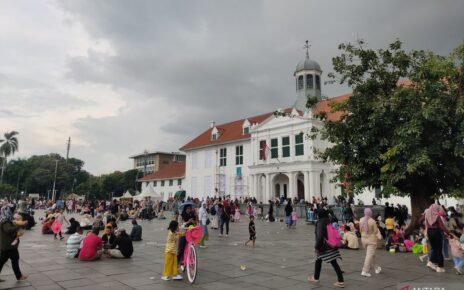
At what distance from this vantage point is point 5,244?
7375mm

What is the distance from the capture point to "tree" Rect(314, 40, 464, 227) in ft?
39.9

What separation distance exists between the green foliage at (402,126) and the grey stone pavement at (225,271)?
133 inches

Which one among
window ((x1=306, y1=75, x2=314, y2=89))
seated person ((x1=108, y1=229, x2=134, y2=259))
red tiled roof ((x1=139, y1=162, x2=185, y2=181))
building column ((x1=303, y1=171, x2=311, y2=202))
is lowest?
seated person ((x1=108, y1=229, x2=134, y2=259))

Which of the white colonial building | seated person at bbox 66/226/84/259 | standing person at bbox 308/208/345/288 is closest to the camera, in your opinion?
standing person at bbox 308/208/345/288

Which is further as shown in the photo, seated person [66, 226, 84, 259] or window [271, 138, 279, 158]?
window [271, 138, 279, 158]

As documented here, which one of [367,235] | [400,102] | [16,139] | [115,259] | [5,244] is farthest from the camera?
[16,139]

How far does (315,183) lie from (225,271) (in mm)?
28403

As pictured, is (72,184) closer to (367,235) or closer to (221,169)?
(221,169)

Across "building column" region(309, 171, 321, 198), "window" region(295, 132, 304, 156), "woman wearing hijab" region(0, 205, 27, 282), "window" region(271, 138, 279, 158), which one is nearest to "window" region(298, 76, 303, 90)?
"window" region(271, 138, 279, 158)

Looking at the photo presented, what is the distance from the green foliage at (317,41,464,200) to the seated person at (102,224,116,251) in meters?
9.40

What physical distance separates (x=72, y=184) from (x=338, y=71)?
9103 centimetres

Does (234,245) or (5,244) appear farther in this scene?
(234,245)

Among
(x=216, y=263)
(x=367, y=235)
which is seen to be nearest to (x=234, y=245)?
(x=216, y=263)

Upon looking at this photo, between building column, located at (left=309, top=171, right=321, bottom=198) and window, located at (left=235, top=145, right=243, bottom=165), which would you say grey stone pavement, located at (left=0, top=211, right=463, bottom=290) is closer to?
building column, located at (left=309, top=171, right=321, bottom=198)
